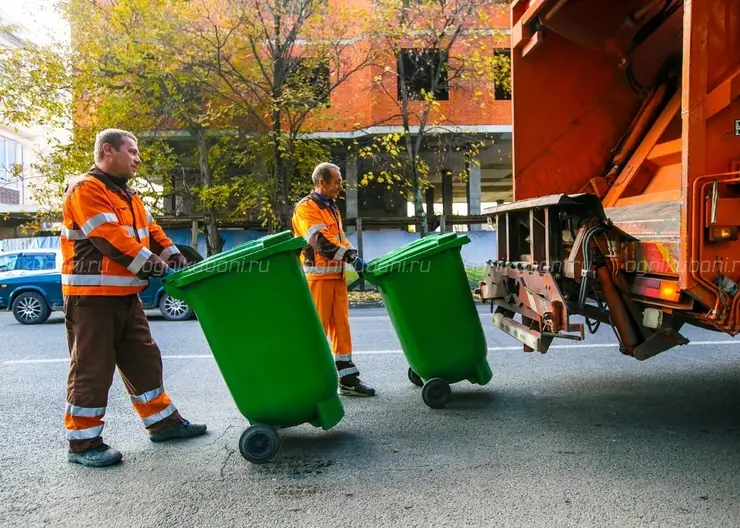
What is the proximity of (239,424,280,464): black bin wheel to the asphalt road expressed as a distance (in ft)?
0.17

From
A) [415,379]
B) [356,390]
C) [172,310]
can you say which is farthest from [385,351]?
[172,310]

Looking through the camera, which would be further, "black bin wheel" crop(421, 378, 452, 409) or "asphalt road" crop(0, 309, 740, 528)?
"black bin wheel" crop(421, 378, 452, 409)

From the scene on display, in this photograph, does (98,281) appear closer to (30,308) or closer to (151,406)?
(151,406)

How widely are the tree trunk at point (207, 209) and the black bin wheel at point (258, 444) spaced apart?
32.8 feet

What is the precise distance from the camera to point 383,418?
3475 millimetres

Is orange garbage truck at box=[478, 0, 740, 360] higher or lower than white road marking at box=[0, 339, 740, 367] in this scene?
higher

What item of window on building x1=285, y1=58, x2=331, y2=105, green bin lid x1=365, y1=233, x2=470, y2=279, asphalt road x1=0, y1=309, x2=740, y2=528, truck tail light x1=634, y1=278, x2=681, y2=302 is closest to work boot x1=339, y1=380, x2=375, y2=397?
asphalt road x1=0, y1=309, x2=740, y2=528

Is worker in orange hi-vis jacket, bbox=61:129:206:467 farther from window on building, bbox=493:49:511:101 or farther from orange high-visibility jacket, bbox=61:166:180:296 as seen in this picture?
window on building, bbox=493:49:511:101

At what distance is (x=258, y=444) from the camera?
2807mm

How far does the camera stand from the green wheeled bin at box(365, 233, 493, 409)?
3496mm

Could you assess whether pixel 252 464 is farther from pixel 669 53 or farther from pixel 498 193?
pixel 498 193

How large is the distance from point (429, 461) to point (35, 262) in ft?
31.9

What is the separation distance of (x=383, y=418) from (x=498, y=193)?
28.9m

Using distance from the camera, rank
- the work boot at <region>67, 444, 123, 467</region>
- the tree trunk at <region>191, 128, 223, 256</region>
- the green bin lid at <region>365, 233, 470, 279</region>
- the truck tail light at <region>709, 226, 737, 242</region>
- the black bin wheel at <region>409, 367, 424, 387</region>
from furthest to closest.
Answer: the tree trunk at <region>191, 128, 223, 256</region>
the black bin wheel at <region>409, 367, 424, 387</region>
the green bin lid at <region>365, 233, 470, 279</region>
the work boot at <region>67, 444, 123, 467</region>
the truck tail light at <region>709, 226, 737, 242</region>
